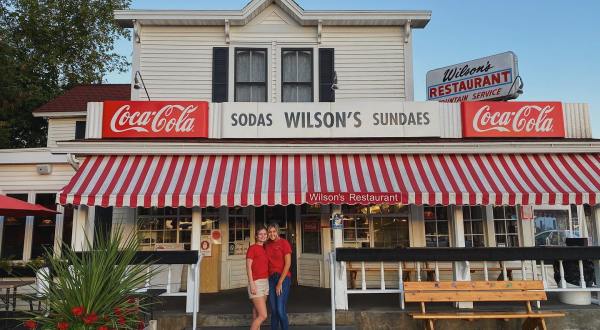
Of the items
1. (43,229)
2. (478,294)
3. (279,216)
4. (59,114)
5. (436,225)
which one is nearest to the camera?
(478,294)

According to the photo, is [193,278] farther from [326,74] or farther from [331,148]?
[326,74]

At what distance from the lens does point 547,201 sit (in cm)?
816

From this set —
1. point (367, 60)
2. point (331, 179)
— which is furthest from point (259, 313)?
point (367, 60)

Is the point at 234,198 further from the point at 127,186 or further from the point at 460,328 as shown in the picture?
the point at 460,328

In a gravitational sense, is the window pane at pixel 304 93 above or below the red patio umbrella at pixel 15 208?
above

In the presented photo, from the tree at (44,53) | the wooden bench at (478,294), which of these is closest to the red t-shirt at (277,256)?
the wooden bench at (478,294)

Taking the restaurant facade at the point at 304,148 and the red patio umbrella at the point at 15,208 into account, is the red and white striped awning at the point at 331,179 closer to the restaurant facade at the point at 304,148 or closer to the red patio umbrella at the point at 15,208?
the restaurant facade at the point at 304,148

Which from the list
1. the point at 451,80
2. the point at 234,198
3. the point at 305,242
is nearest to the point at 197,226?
the point at 234,198

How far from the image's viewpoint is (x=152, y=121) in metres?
9.60

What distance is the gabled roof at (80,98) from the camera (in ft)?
50.9

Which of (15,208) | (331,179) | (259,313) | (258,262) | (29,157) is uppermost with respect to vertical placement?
(29,157)

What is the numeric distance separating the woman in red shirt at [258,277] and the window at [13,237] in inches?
360

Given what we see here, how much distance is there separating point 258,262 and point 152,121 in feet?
15.2

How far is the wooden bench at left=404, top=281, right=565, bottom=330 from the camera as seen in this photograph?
7.27 m
